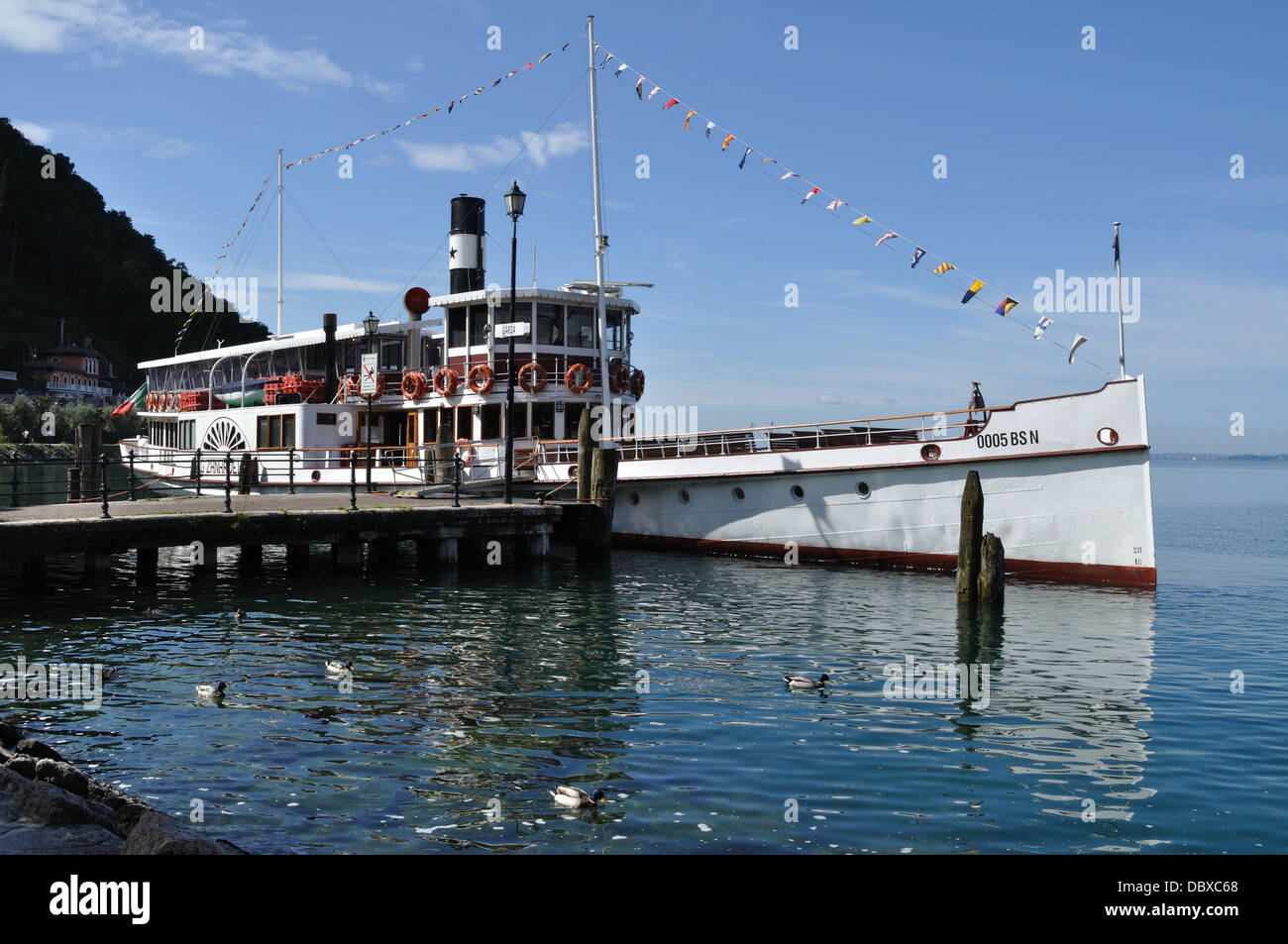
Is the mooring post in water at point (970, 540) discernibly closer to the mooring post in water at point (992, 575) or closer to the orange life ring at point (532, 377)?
the mooring post in water at point (992, 575)

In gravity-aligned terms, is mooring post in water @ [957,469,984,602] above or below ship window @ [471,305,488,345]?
below

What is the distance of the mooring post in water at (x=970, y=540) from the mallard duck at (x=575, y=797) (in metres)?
12.1

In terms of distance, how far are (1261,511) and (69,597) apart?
6718 cm

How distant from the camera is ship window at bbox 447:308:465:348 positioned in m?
30.4

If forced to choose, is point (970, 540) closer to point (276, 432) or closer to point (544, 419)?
point (544, 419)

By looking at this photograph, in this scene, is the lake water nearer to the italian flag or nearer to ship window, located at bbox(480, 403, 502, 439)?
ship window, located at bbox(480, 403, 502, 439)

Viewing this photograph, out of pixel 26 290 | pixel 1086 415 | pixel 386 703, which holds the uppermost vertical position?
pixel 26 290

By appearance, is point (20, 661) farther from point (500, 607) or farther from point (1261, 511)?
point (1261, 511)

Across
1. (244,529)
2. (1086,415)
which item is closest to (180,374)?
(244,529)

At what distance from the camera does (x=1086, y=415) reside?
2011 centimetres

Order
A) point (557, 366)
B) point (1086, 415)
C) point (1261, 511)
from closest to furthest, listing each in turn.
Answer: point (1086, 415), point (557, 366), point (1261, 511)

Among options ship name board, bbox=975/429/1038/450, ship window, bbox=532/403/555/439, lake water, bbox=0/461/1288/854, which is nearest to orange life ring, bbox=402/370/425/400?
ship window, bbox=532/403/555/439

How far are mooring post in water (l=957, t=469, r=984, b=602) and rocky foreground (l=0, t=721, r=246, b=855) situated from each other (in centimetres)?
1462

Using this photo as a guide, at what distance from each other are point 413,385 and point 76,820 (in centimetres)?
2480
